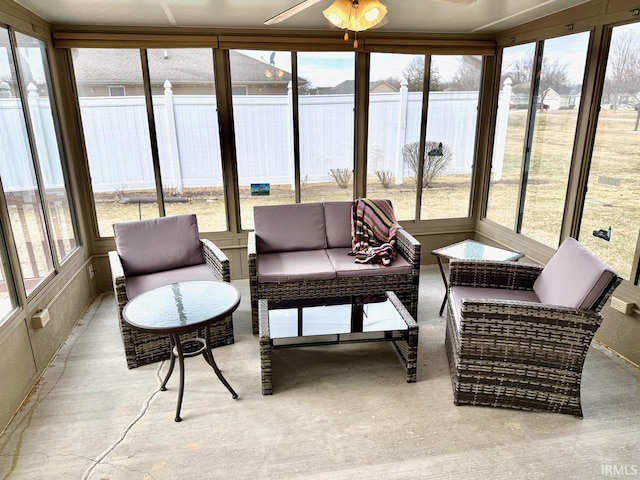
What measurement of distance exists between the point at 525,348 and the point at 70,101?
405 cm

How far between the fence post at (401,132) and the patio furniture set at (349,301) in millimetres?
970

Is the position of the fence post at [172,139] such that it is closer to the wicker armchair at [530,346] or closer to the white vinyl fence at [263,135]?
the white vinyl fence at [263,135]

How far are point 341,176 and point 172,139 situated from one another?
1707 mm

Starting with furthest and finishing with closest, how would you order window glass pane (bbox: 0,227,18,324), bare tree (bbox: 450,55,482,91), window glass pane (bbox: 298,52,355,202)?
1. bare tree (bbox: 450,55,482,91)
2. window glass pane (bbox: 298,52,355,202)
3. window glass pane (bbox: 0,227,18,324)

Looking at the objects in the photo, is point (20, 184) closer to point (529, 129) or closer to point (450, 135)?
point (450, 135)

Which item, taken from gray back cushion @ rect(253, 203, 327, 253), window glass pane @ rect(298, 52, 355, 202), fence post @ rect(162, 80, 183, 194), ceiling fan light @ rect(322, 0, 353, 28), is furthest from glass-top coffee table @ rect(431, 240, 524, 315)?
fence post @ rect(162, 80, 183, 194)

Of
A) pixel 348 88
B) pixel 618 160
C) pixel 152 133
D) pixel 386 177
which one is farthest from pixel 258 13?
pixel 618 160

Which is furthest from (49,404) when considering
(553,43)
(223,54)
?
(553,43)

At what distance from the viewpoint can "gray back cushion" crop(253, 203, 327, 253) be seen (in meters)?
3.71

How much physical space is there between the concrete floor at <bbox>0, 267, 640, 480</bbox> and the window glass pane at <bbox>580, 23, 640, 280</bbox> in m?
0.80

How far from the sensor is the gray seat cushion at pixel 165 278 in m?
3.03

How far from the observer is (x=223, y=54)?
3.84 meters

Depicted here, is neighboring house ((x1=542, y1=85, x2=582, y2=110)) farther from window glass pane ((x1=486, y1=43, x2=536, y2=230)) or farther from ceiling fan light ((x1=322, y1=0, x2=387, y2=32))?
ceiling fan light ((x1=322, y1=0, x2=387, y2=32))

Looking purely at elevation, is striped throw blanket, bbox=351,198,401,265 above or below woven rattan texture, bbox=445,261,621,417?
above
